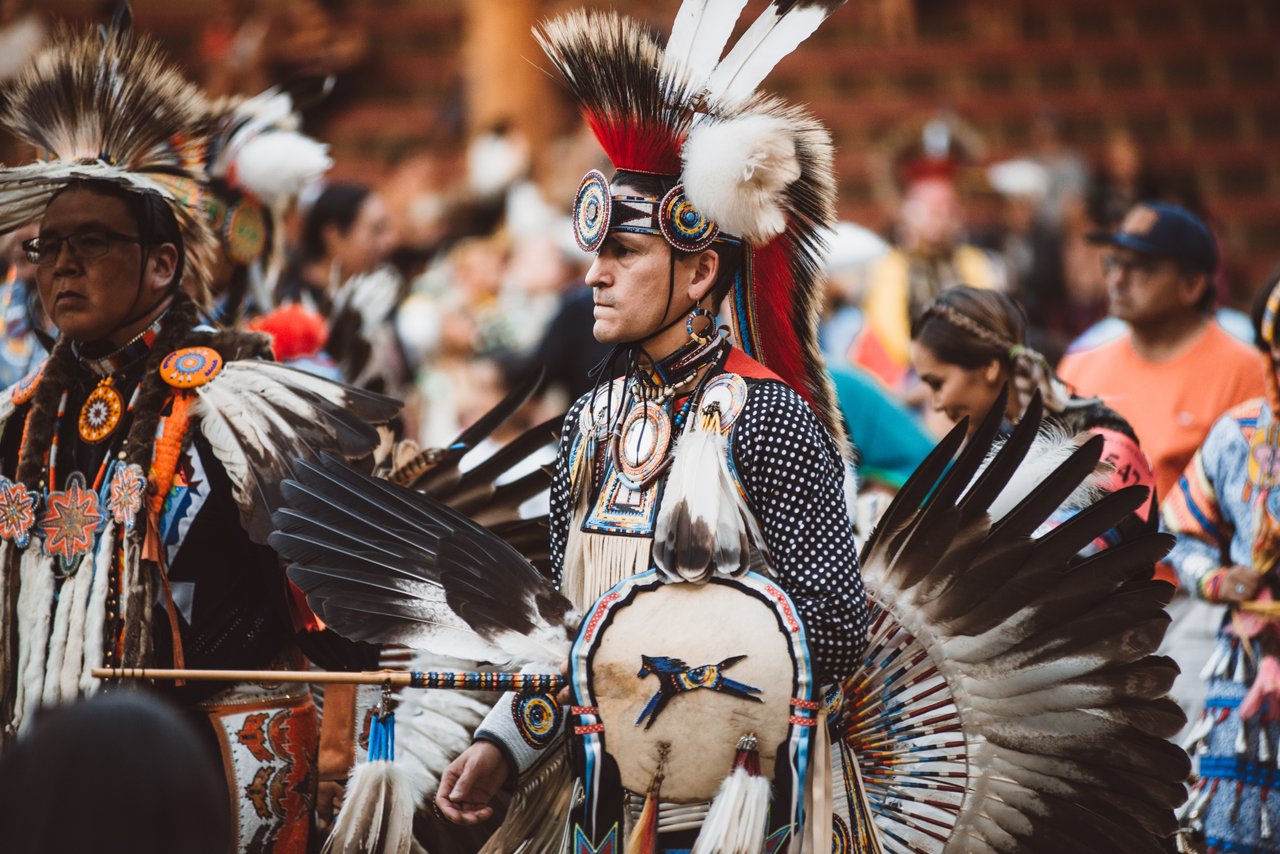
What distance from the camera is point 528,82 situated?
13.9 m

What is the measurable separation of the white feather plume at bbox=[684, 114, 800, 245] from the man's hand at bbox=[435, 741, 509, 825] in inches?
43.3

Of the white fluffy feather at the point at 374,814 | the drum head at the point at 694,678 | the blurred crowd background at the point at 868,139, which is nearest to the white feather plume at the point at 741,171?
the drum head at the point at 694,678

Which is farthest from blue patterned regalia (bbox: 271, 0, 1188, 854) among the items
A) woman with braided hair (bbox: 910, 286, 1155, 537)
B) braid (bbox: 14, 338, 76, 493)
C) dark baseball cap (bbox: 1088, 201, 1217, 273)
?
dark baseball cap (bbox: 1088, 201, 1217, 273)

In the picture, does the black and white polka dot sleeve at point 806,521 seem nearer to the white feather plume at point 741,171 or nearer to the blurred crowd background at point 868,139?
the white feather plume at point 741,171

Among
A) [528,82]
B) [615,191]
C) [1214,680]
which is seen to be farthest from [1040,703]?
[528,82]

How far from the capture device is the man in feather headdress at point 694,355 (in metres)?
2.79

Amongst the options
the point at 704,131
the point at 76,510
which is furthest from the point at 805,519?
the point at 76,510

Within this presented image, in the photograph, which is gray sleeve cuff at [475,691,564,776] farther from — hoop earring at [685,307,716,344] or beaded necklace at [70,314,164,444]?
beaded necklace at [70,314,164,444]

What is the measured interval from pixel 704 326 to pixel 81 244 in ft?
4.64

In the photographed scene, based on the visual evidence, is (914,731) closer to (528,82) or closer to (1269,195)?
(528,82)

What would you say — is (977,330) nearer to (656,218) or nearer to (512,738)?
(656,218)

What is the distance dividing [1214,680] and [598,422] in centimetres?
233

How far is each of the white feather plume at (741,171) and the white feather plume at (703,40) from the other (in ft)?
0.37

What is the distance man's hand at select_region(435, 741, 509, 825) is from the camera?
293cm
